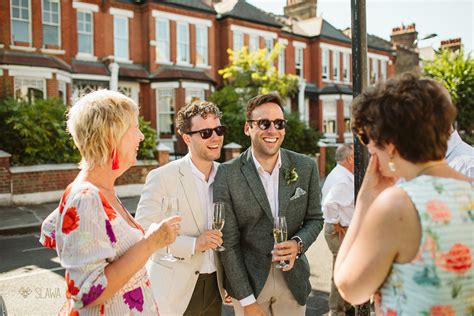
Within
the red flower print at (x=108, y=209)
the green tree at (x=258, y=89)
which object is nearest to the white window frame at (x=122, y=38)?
the green tree at (x=258, y=89)

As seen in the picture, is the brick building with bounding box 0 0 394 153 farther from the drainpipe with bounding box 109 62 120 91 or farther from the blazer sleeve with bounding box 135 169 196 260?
the blazer sleeve with bounding box 135 169 196 260

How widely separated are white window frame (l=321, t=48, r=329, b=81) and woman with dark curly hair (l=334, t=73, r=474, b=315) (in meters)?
29.7

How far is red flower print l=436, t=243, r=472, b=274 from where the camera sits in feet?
4.72

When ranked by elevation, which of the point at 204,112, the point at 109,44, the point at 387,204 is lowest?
the point at 387,204

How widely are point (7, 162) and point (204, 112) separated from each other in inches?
415

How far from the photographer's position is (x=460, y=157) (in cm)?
326

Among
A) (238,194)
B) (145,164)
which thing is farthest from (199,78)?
(238,194)

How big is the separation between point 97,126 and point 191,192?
3.91 feet

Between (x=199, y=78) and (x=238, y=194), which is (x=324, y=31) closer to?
(x=199, y=78)

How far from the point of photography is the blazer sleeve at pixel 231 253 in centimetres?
276

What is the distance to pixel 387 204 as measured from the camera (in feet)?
4.75

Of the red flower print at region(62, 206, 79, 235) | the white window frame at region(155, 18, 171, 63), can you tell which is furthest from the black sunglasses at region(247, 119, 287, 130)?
the white window frame at region(155, 18, 171, 63)

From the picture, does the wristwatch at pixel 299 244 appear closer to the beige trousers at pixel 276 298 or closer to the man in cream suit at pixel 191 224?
the beige trousers at pixel 276 298

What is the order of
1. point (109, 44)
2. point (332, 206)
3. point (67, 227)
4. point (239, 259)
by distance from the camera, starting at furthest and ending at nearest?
point (109, 44) < point (332, 206) < point (239, 259) < point (67, 227)
